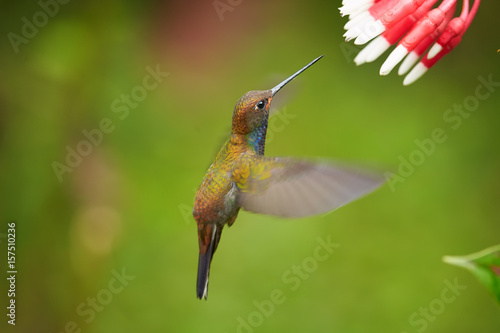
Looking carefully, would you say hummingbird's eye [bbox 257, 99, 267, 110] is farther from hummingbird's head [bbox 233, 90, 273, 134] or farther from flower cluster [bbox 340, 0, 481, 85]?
flower cluster [bbox 340, 0, 481, 85]

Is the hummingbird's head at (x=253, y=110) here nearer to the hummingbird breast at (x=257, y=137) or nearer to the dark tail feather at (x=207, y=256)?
the hummingbird breast at (x=257, y=137)

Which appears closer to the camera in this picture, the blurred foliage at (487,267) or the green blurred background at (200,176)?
the blurred foliage at (487,267)

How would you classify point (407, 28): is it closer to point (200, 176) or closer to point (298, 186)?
point (298, 186)

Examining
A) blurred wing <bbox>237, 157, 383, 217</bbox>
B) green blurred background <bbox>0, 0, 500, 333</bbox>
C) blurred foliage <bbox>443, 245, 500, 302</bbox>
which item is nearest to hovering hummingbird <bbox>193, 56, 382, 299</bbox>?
blurred wing <bbox>237, 157, 383, 217</bbox>

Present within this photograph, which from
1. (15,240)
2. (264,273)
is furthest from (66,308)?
(264,273)

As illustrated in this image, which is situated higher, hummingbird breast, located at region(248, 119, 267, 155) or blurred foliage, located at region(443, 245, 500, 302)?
hummingbird breast, located at region(248, 119, 267, 155)

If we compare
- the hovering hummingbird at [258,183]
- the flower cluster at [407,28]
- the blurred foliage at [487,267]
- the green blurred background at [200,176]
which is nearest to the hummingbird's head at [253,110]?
the hovering hummingbird at [258,183]

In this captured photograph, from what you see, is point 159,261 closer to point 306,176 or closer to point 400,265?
point 400,265
